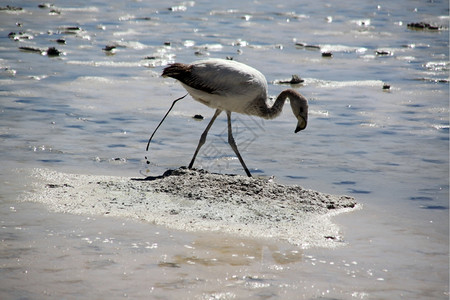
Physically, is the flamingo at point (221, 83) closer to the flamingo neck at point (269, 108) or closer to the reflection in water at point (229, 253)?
the flamingo neck at point (269, 108)

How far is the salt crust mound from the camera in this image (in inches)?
228

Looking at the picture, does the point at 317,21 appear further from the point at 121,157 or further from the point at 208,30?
the point at 121,157

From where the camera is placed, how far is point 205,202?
20.6 ft

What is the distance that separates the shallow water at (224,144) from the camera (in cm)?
484

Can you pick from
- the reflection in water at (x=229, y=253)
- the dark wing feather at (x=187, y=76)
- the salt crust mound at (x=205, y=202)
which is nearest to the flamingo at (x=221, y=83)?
the dark wing feather at (x=187, y=76)

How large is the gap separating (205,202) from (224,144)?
7.84 feet

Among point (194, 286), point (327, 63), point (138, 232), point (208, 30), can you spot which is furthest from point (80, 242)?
point (208, 30)

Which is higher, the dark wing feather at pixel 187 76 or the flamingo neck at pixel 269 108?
the dark wing feather at pixel 187 76

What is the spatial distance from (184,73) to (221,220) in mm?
1976

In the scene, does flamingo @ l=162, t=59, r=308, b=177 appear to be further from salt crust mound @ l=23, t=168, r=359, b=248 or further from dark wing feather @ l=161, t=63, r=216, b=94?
salt crust mound @ l=23, t=168, r=359, b=248

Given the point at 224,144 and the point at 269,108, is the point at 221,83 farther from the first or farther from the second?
the point at 224,144

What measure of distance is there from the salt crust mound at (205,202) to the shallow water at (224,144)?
199 millimetres

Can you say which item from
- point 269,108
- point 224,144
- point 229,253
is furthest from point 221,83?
point 229,253

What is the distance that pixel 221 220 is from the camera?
19.4 ft
